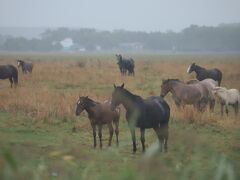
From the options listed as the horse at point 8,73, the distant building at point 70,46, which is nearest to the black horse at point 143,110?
the horse at point 8,73

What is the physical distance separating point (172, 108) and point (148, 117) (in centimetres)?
473

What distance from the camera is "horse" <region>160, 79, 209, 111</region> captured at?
14.5 meters

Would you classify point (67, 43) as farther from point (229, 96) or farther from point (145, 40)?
point (229, 96)

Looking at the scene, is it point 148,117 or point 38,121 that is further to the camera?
point 38,121

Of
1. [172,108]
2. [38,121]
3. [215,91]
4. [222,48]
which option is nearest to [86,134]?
[38,121]

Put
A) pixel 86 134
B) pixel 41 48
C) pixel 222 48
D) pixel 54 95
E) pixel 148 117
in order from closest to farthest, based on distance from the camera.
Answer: pixel 148 117 < pixel 86 134 < pixel 54 95 < pixel 222 48 < pixel 41 48

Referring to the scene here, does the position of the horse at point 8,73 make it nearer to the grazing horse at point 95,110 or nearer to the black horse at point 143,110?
the grazing horse at point 95,110

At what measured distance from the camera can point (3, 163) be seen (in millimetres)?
2814

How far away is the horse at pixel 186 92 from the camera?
571 inches

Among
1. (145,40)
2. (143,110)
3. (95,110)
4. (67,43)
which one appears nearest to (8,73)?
(95,110)

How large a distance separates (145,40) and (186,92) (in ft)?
508

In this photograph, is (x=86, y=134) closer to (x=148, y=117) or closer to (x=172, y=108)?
(x=148, y=117)

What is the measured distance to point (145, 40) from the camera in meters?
169

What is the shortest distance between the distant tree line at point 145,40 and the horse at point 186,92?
111 meters
